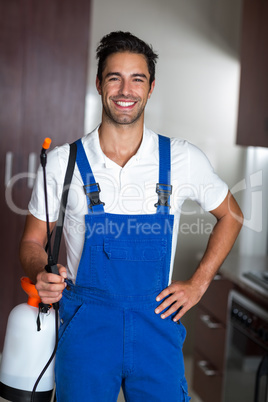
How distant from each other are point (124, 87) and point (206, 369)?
6.26ft

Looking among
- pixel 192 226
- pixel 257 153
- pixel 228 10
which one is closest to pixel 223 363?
pixel 192 226

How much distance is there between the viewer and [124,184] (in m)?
1.54

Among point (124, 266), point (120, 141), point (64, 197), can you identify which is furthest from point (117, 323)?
point (120, 141)

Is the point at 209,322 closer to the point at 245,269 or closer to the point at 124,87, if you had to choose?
the point at 245,269

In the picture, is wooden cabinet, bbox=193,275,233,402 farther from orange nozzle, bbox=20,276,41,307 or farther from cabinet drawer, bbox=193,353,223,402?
orange nozzle, bbox=20,276,41,307

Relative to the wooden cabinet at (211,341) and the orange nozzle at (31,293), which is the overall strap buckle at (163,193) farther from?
the wooden cabinet at (211,341)

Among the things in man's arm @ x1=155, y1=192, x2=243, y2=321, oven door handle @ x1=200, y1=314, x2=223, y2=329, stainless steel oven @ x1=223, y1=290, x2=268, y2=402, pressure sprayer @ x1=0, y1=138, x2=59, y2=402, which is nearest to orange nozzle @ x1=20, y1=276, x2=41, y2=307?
pressure sprayer @ x1=0, y1=138, x2=59, y2=402

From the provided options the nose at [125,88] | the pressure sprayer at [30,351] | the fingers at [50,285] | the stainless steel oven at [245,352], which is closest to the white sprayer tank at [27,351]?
the pressure sprayer at [30,351]

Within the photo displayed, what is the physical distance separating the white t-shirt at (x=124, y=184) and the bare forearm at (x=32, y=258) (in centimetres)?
9

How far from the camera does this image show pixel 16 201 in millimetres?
3059

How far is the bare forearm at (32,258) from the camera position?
4.65ft

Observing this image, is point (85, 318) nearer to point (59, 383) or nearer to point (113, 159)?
point (59, 383)

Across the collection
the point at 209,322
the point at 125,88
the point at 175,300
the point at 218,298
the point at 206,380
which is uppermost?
the point at 125,88

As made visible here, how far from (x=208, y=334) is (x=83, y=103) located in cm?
148
